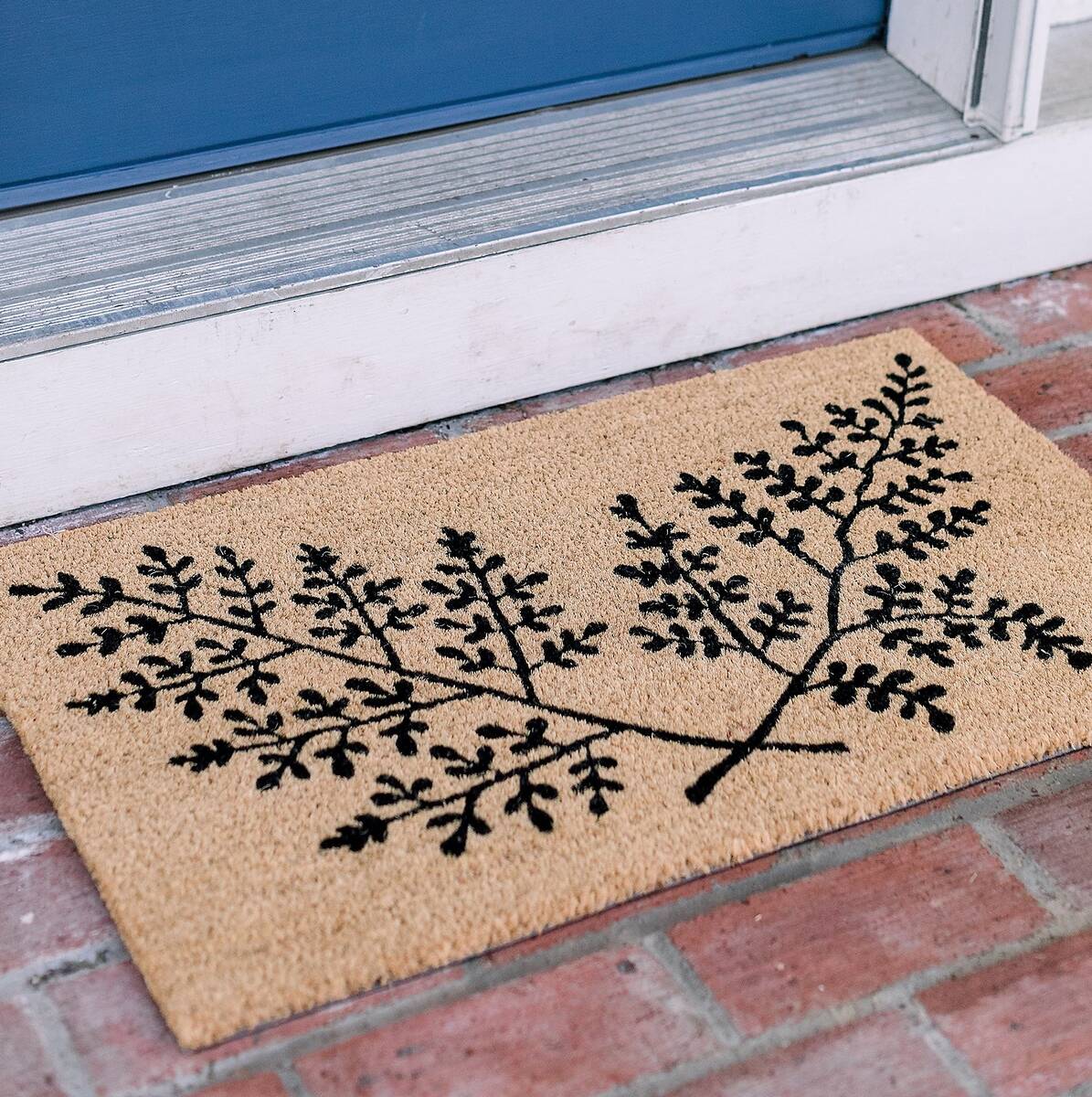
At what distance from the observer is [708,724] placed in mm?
1493

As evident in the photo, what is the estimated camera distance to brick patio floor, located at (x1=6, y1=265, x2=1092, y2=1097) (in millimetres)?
1206

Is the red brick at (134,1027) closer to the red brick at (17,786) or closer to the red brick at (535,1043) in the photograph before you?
the red brick at (535,1043)

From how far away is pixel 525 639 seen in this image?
1.62m

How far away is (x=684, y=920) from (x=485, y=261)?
95 centimetres

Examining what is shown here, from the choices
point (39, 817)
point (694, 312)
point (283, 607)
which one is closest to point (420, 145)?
point (694, 312)

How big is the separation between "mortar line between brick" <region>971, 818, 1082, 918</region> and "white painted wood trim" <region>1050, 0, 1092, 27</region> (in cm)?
167

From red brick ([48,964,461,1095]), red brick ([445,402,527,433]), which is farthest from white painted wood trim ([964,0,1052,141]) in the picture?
red brick ([48,964,461,1095])

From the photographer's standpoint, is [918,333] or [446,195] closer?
[446,195]

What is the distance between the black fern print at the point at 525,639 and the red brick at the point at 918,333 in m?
0.31

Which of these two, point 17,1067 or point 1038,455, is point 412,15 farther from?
point 17,1067

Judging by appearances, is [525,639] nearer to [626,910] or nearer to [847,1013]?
[626,910]

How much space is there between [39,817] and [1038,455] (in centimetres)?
130

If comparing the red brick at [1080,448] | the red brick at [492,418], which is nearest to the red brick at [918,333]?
the red brick at [1080,448]

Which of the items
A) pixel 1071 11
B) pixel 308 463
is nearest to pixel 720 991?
pixel 308 463
